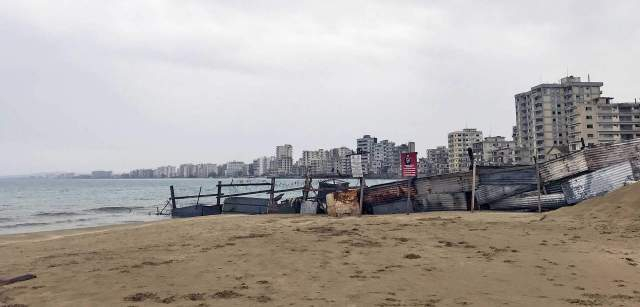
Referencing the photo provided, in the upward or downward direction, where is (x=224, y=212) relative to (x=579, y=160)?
downward

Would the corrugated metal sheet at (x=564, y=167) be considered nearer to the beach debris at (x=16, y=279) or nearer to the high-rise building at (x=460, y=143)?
the beach debris at (x=16, y=279)

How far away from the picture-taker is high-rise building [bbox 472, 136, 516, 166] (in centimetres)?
14696

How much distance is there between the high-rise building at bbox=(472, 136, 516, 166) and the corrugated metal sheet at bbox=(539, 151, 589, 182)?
443 ft

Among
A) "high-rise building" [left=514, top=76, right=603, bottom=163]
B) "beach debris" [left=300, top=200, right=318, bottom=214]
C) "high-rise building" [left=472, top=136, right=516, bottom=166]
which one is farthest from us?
"high-rise building" [left=472, top=136, right=516, bottom=166]

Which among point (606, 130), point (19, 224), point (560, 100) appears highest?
point (560, 100)

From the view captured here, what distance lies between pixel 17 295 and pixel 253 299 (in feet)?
15.0

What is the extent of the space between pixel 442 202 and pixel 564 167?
20.5 ft

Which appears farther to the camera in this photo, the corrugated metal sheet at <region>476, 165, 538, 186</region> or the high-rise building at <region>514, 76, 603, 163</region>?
the high-rise building at <region>514, 76, 603, 163</region>

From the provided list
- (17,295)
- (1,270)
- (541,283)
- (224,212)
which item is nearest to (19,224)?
(224,212)

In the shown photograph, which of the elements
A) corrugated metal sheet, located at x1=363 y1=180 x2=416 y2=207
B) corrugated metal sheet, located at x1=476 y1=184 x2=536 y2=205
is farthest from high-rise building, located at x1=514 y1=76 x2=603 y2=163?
corrugated metal sheet, located at x1=363 y1=180 x2=416 y2=207

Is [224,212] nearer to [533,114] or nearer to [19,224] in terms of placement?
[19,224]

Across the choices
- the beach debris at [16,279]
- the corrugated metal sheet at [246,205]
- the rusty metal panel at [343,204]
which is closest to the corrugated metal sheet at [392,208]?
the rusty metal panel at [343,204]

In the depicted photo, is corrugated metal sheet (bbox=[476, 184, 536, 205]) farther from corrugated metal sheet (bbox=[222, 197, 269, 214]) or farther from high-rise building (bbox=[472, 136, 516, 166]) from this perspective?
high-rise building (bbox=[472, 136, 516, 166])

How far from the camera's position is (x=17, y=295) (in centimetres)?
788
